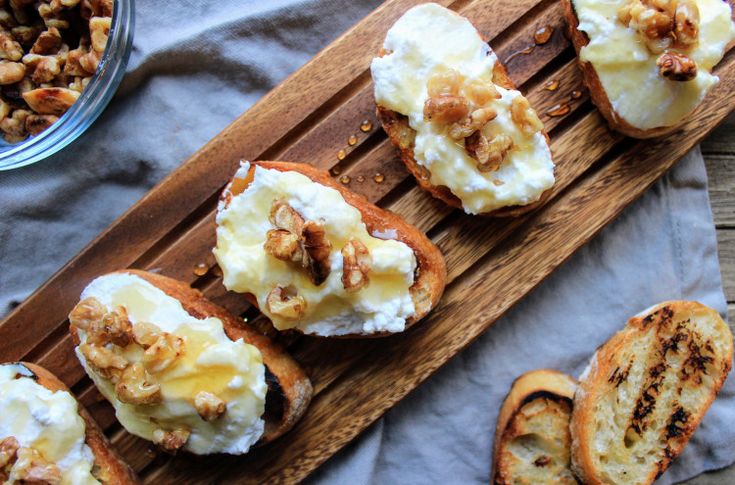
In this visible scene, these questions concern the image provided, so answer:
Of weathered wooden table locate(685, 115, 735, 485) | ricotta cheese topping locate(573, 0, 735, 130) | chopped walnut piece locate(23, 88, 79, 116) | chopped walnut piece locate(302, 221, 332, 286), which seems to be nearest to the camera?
chopped walnut piece locate(302, 221, 332, 286)

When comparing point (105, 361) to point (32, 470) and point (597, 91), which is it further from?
point (597, 91)

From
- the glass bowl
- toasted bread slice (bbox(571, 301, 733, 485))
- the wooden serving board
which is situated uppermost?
the glass bowl

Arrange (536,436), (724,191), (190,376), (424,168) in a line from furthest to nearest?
(724,191) < (536,436) < (424,168) < (190,376)

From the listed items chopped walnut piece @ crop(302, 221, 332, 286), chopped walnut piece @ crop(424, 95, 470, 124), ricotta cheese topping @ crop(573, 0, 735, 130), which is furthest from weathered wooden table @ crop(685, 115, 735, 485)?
chopped walnut piece @ crop(302, 221, 332, 286)

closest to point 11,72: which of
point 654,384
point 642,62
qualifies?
point 642,62

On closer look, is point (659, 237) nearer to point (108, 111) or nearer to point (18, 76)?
point (108, 111)

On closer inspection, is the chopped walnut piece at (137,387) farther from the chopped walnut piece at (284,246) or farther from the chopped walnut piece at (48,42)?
the chopped walnut piece at (48,42)

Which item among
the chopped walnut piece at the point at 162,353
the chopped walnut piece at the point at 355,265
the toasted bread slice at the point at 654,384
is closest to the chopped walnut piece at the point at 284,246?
the chopped walnut piece at the point at 355,265

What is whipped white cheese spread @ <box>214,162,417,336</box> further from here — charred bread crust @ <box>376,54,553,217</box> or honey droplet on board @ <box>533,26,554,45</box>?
honey droplet on board @ <box>533,26,554,45</box>
